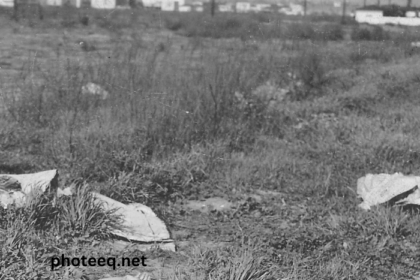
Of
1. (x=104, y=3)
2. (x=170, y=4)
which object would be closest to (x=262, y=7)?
(x=170, y=4)

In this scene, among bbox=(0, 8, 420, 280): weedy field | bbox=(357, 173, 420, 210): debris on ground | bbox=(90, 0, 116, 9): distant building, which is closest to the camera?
bbox=(0, 8, 420, 280): weedy field

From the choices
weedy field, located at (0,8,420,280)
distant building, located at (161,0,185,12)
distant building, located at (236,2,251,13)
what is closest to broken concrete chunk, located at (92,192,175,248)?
weedy field, located at (0,8,420,280)

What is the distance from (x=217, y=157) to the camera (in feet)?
18.9

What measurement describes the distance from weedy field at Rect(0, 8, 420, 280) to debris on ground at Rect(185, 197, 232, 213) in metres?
0.06

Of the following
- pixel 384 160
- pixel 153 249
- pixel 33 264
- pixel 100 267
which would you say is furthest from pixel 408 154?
pixel 33 264

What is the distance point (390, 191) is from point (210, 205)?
1.47 metres

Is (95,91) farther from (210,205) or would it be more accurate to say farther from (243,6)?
(243,6)

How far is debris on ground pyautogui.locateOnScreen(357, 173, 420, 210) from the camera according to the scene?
470 centimetres

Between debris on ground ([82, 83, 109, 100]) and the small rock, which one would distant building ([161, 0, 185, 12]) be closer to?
debris on ground ([82, 83, 109, 100])

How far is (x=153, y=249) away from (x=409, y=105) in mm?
6080

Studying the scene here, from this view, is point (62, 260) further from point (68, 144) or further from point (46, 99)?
point (46, 99)

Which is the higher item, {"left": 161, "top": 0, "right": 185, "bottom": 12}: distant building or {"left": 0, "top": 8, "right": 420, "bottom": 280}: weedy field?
{"left": 161, "top": 0, "right": 185, "bottom": 12}: distant building

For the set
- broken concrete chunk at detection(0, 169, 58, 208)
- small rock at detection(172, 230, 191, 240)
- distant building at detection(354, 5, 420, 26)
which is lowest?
small rock at detection(172, 230, 191, 240)

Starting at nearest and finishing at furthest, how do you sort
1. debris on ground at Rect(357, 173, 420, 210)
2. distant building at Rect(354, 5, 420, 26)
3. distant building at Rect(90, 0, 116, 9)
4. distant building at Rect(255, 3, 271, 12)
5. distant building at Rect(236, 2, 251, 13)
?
1. debris on ground at Rect(357, 173, 420, 210)
2. distant building at Rect(90, 0, 116, 9)
3. distant building at Rect(354, 5, 420, 26)
4. distant building at Rect(255, 3, 271, 12)
5. distant building at Rect(236, 2, 251, 13)
